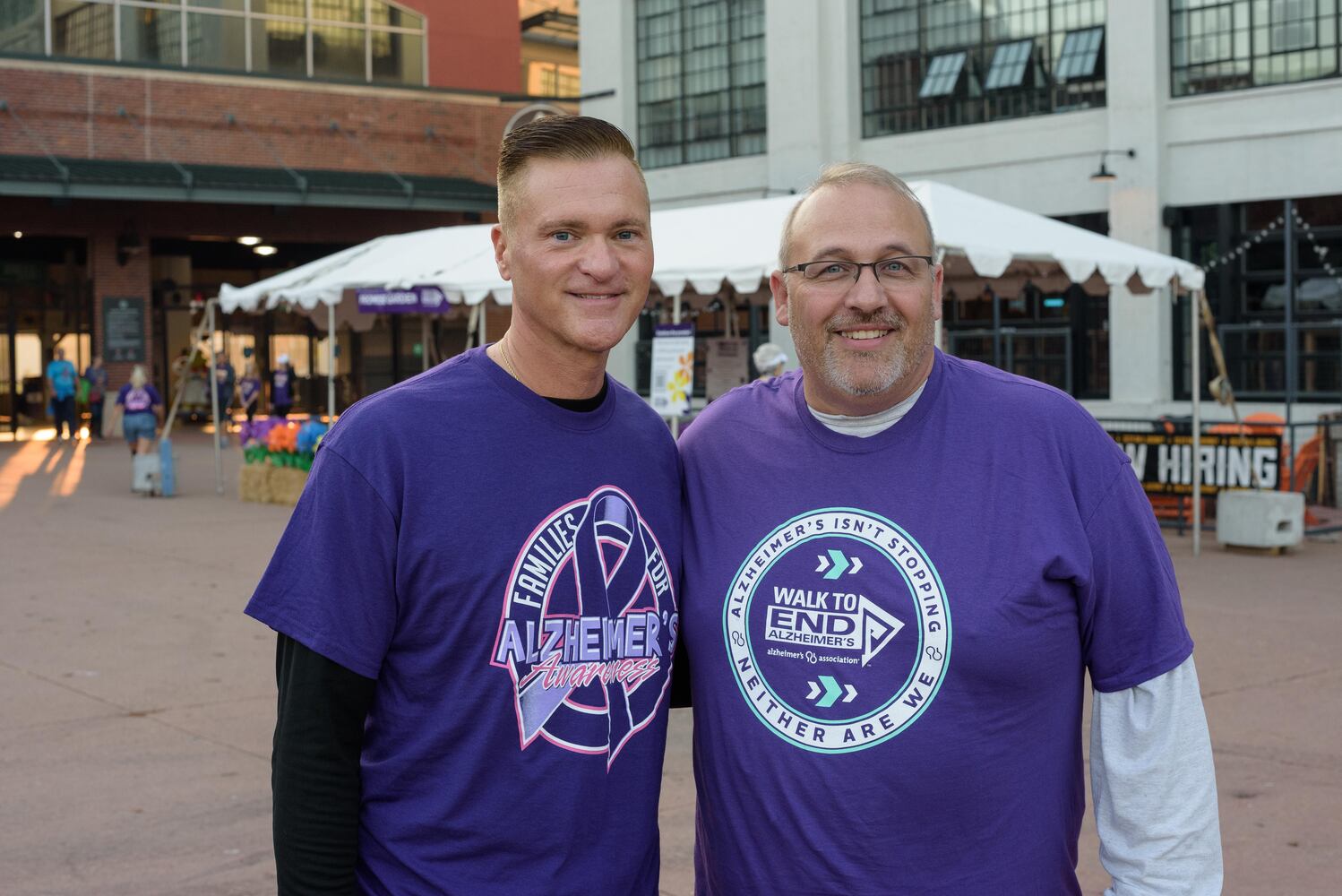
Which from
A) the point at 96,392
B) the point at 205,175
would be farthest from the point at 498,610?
the point at 96,392

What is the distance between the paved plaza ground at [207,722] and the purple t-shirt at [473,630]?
2.84 metres

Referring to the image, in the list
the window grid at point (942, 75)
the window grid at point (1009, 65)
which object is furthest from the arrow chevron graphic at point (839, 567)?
the window grid at point (942, 75)

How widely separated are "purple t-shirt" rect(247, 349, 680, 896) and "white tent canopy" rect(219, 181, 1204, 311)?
908 cm

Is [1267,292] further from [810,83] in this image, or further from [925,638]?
[925,638]

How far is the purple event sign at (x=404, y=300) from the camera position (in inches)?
639

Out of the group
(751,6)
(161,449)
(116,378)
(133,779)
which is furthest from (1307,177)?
(116,378)

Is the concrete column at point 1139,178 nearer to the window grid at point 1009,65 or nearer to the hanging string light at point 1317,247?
the window grid at point 1009,65

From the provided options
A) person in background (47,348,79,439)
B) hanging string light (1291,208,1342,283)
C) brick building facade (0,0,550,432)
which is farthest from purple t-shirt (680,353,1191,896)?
person in background (47,348,79,439)

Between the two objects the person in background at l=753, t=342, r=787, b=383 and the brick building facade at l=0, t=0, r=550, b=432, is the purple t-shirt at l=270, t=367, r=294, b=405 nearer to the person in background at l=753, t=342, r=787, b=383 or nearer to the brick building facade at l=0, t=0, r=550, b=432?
the brick building facade at l=0, t=0, r=550, b=432

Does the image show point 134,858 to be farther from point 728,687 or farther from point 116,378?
point 116,378

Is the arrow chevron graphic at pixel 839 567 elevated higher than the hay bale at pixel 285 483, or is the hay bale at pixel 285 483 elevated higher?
the arrow chevron graphic at pixel 839 567

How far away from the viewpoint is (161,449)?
19984 mm

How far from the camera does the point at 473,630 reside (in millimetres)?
2297

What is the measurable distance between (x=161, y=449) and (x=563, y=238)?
18.8m
